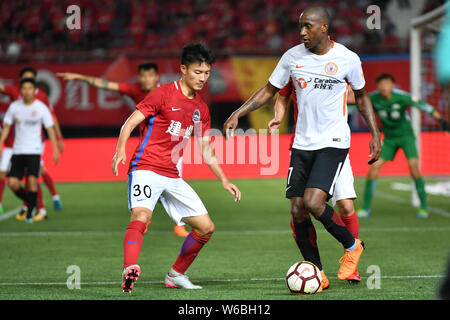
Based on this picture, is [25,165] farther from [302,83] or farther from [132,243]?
[302,83]

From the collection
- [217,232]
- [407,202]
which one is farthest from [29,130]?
[407,202]

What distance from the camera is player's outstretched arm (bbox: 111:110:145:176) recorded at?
527 cm

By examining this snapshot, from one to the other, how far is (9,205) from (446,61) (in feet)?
39.9

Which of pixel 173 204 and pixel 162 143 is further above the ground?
pixel 162 143

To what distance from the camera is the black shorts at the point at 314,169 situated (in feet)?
18.9

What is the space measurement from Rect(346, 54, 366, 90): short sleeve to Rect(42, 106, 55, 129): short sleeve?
20.1 ft

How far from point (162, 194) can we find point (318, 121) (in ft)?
4.40

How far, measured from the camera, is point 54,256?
7.99 metres

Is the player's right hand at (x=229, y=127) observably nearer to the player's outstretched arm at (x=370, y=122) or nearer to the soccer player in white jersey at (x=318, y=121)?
the soccer player in white jersey at (x=318, y=121)

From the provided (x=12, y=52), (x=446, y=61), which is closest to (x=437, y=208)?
(x=446, y=61)

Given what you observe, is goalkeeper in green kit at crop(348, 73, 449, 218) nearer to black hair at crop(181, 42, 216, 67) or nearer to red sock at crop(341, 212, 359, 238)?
red sock at crop(341, 212, 359, 238)

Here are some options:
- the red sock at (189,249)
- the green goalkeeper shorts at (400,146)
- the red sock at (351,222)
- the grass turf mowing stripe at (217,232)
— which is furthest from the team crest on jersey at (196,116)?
the green goalkeeper shorts at (400,146)

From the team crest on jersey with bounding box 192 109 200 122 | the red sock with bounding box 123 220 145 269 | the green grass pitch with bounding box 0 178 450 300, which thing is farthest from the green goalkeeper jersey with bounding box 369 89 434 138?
the red sock with bounding box 123 220 145 269

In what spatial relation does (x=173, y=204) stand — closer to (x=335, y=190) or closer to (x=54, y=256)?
(x=335, y=190)
